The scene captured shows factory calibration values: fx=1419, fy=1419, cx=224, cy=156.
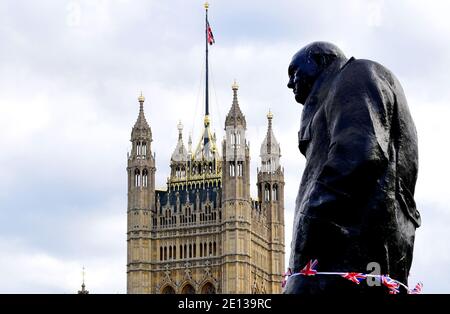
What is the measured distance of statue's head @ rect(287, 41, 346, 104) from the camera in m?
8.20

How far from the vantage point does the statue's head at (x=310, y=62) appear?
820 cm

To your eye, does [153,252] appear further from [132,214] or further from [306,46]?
[306,46]

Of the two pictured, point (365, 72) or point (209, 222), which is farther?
point (209, 222)

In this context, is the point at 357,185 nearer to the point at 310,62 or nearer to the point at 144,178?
the point at 310,62

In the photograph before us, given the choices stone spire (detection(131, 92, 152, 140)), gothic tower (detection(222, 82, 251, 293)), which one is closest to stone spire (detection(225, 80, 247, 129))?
gothic tower (detection(222, 82, 251, 293))

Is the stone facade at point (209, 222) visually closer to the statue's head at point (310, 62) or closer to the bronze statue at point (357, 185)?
the statue's head at point (310, 62)

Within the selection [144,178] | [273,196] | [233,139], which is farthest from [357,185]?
[273,196]

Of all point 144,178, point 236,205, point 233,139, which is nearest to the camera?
point 236,205

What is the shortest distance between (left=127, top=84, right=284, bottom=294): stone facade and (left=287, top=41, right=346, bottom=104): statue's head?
9049 cm

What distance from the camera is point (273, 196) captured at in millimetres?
106188

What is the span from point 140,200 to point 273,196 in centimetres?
1017

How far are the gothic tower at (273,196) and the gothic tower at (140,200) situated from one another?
328 inches

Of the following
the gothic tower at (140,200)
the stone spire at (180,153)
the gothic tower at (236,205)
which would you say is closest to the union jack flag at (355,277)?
the gothic tower at (236,205)

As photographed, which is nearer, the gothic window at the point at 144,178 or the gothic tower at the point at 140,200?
the gothic tower at the point at 140,200
